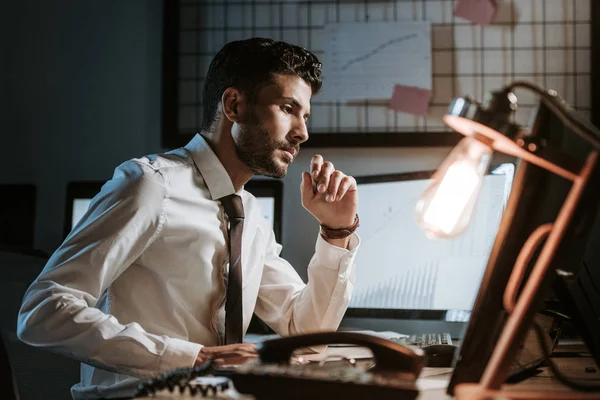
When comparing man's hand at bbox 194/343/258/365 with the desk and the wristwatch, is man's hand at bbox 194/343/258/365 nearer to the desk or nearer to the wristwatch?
the desk

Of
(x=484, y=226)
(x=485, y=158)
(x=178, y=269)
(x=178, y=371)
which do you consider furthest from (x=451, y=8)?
(x=178, y=371)

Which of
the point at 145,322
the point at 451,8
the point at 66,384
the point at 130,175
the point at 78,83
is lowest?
the point at 66,384

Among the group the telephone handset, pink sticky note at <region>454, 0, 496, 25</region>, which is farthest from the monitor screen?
the telephone handset

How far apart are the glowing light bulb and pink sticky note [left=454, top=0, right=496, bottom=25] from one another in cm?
126

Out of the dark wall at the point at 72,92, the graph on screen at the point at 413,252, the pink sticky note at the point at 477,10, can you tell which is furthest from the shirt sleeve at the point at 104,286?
the pink sticky note at the point at 477,10

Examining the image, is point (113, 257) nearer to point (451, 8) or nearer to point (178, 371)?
point (178, 371)

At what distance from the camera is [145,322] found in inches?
54.3

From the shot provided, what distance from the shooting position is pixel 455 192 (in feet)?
2.59

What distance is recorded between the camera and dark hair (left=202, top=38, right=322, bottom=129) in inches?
61.2

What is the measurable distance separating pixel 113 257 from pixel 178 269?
5.9 inches

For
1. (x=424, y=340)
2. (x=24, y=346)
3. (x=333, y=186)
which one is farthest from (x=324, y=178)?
(x=24, y=346)

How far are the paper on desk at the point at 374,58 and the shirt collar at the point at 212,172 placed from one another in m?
0.55

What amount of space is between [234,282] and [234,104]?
0.42m

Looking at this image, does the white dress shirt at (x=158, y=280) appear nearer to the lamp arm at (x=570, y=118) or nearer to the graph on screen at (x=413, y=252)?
the graph on screen at (x=413, y=252)
